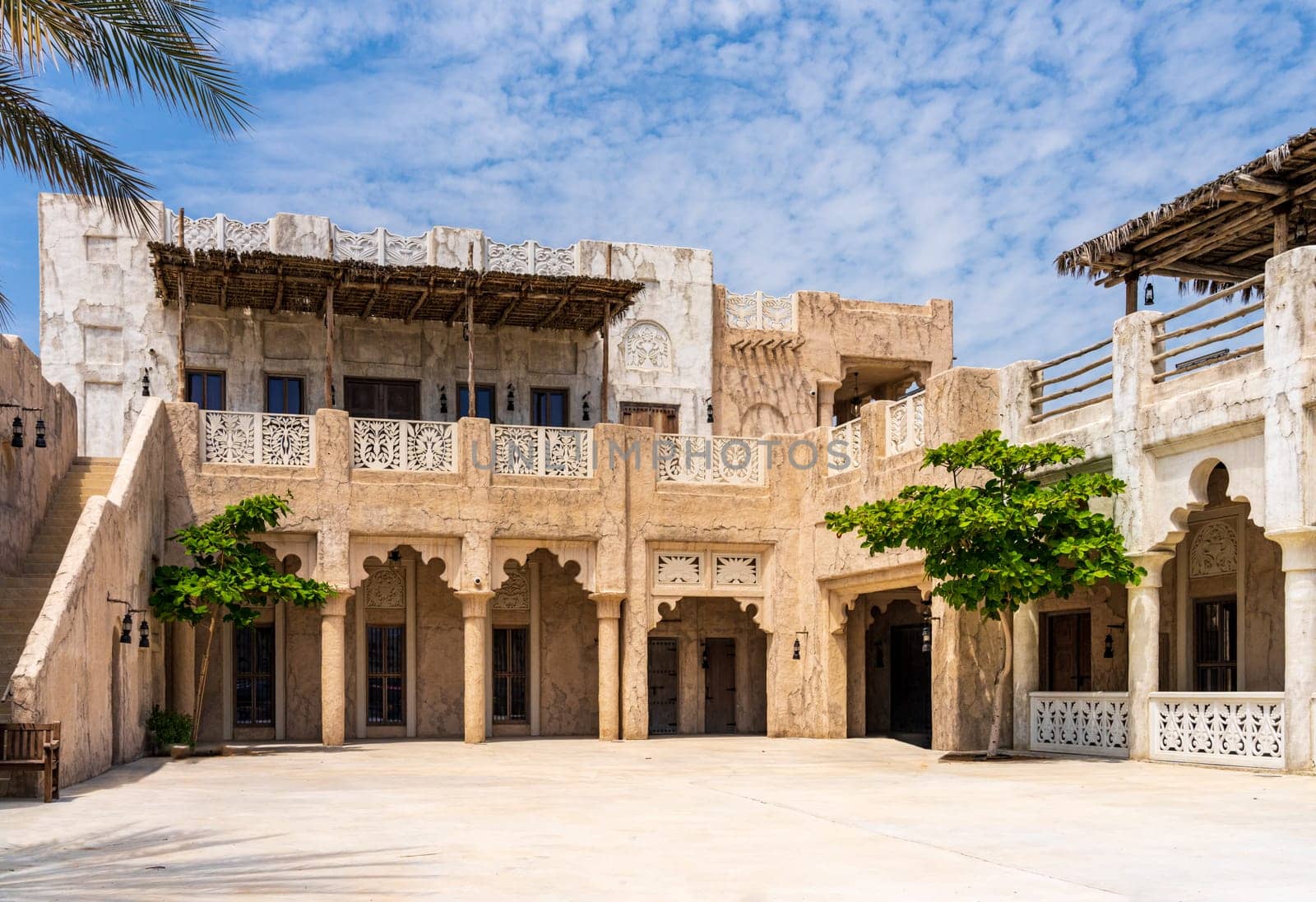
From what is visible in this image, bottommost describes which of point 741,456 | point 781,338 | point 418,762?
point 418,762

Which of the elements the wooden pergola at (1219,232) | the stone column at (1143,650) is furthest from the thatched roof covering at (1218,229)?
the stone column at (1143,650)

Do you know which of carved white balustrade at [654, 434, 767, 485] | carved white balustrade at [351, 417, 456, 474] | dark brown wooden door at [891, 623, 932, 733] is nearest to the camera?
carved white balustrade at [351, 417, 456, 474]

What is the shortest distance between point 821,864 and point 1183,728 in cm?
846

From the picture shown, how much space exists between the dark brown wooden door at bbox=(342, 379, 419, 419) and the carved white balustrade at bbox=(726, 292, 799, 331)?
20.5ft

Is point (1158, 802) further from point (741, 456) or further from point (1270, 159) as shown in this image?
point (741, 456)

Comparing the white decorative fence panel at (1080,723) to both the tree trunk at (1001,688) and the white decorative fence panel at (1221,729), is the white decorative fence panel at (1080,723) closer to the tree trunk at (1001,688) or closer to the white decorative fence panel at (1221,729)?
the tree trunk at (1001,688)

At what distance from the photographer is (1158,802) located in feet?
37.3

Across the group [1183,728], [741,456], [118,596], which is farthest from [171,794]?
[741,456]

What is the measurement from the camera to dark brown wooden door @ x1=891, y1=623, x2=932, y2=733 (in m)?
26.2

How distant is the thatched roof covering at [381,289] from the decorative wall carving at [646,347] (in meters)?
1.34

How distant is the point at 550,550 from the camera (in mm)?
22250

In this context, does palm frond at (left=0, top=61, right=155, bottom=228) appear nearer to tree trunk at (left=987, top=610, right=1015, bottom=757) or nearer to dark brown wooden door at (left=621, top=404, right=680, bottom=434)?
tree trunk at (left=987, top=610, right=1015, bottom=757)

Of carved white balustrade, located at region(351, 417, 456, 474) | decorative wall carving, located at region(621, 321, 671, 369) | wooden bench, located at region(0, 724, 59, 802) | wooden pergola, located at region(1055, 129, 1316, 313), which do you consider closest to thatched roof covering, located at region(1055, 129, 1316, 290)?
wooden pergola, located at region(1055, 129, 1316, 313)

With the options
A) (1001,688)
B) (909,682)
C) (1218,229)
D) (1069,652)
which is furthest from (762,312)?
(1001,688)
